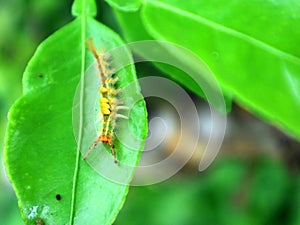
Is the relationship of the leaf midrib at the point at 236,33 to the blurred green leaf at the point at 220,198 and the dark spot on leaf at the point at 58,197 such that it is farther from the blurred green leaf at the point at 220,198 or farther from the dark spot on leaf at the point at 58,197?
the blurred green leaf at the point at 220,198

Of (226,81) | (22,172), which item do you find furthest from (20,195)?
(226,81)

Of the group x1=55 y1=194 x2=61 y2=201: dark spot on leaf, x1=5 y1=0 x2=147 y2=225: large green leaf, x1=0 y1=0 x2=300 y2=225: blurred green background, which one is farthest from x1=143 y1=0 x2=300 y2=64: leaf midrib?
x1=0 y1=0 x2=300 y2=225: blurred green background

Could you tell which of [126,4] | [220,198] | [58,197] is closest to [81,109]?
[58,197]

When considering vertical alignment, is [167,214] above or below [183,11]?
below

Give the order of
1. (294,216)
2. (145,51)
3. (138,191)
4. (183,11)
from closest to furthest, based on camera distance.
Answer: (183,11) → (145,51) → (294,216) → (138,191)

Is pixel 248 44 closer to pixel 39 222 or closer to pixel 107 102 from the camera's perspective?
pixel 107 102

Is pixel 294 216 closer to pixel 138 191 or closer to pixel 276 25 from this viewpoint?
pixel 138 191

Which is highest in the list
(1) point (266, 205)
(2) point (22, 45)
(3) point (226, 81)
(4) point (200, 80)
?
(3) point (226, 81)
